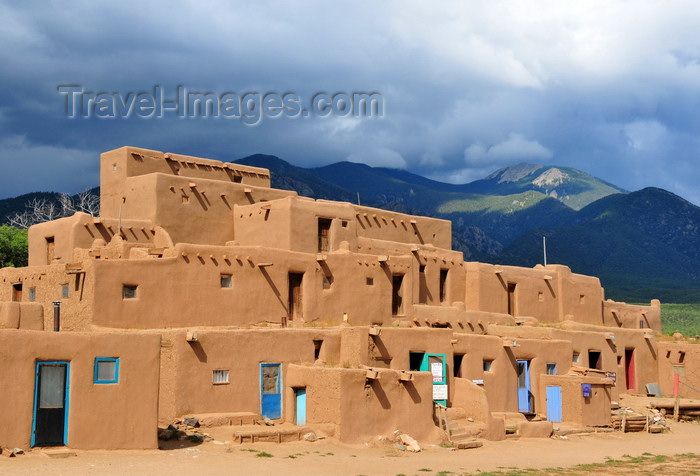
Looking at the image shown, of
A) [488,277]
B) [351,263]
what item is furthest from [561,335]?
[351,263]

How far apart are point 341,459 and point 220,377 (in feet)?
16.6

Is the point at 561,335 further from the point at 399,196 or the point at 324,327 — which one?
the point at 399,196

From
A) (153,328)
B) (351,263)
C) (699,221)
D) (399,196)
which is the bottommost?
(153,328)

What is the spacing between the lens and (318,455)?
71.5 feet

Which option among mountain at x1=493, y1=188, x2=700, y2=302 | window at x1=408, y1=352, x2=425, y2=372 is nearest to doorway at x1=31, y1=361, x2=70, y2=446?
window at x1=408, y1=352, x2=425, y2=372

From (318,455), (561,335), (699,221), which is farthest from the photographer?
(699,221)

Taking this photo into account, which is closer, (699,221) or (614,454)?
(614,454)

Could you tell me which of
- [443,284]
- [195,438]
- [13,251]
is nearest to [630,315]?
[443,284]

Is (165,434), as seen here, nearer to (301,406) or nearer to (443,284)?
(301,406)

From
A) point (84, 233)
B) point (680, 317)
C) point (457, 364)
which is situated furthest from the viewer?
point (680, 317)

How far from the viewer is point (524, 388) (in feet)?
103

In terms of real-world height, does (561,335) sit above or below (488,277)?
below

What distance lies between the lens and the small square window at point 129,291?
2620cm

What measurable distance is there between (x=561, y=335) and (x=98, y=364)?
66.6ft
